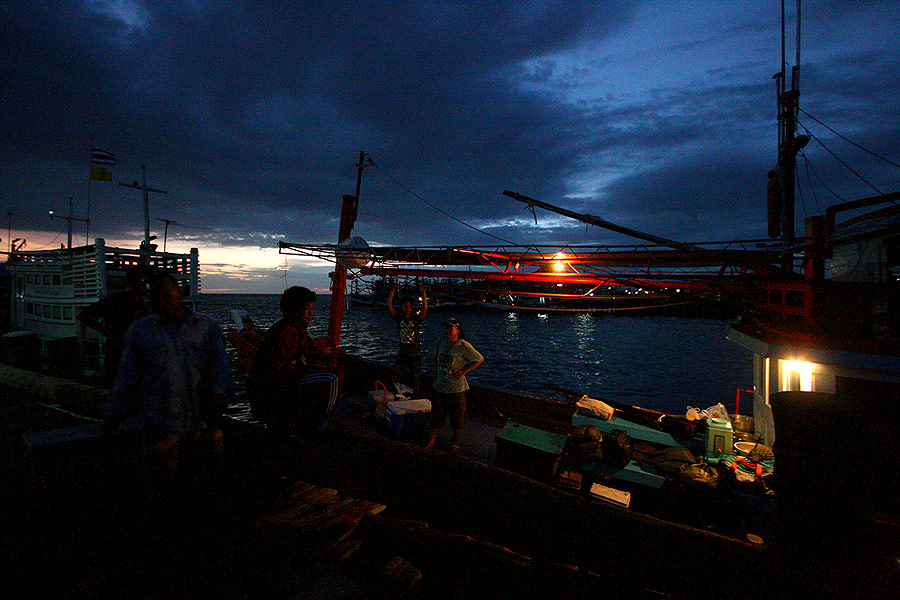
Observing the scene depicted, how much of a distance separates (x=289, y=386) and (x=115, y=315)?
122 inches

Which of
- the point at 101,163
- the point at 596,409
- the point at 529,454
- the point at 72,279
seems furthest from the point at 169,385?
the point at 101,163

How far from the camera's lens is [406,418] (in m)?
7.59

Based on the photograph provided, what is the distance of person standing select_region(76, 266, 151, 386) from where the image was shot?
4551mm

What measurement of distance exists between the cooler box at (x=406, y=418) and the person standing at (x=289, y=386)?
4.22 meters

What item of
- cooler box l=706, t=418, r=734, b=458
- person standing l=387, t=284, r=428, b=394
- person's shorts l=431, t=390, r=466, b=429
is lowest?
cooler box l=706, t=418, r=734, b=458

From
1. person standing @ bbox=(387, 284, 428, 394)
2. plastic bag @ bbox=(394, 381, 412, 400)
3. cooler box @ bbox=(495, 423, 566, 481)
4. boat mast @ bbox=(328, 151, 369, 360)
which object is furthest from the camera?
boat mast @ bbox=(328, 151, 369, 360)

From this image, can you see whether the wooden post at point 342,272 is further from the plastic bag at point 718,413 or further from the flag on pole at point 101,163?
the flag on pole at point 101,163

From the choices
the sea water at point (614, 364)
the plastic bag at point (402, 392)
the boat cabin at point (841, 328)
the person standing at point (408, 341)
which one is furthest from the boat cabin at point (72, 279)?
the boat cabin at point (841, 328)

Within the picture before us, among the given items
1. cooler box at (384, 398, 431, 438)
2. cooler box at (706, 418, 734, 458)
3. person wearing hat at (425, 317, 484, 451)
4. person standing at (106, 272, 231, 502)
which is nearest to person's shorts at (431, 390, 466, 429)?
person wearing hat at (425, 317, 484, 451)

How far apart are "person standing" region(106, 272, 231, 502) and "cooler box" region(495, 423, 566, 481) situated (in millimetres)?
4573

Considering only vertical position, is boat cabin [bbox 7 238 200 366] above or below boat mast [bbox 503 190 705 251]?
below

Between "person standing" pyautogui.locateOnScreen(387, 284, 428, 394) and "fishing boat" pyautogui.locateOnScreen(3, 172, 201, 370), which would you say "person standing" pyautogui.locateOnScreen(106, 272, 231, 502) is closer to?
"person standing" pyautogui.locateOnScreen(387, 284, 428, 394)

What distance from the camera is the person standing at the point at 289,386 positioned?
3.33 m

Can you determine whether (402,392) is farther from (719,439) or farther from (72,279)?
(72,279)
